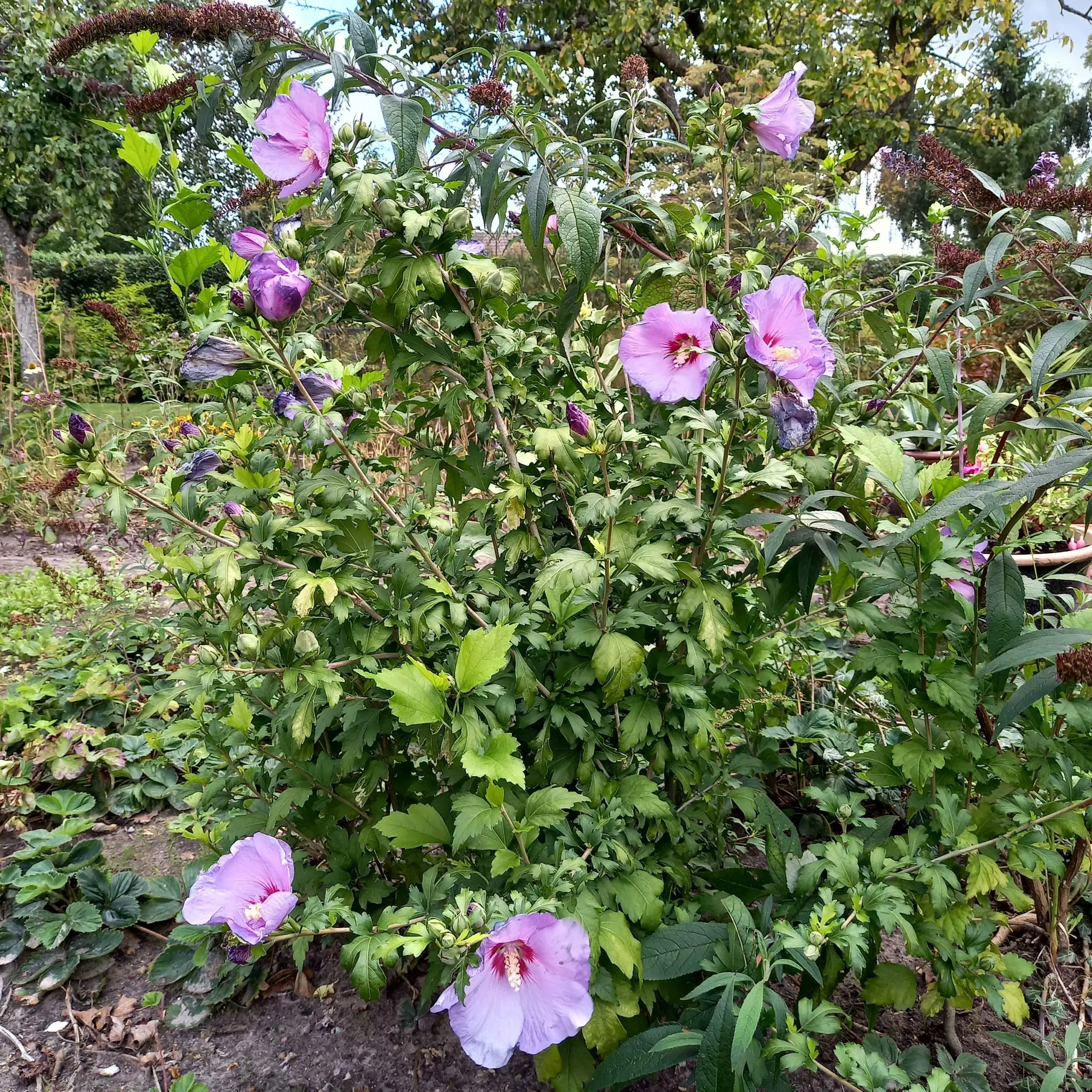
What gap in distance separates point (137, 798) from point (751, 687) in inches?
73.2

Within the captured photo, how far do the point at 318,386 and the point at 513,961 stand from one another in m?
0.93

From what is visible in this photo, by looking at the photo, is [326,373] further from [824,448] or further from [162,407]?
→ [162,407]

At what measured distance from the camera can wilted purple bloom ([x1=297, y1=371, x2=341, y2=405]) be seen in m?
1.26

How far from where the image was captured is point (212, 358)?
3.85ft

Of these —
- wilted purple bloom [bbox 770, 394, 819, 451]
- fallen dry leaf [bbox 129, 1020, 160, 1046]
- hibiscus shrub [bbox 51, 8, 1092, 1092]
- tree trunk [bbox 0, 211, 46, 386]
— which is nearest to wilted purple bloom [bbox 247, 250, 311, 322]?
hibiscus shrub [bbox 51, 8, 1092, 1092]

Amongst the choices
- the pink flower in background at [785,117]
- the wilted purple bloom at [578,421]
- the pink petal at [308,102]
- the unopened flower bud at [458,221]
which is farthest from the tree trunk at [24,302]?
→ the pink flower in background at [785,117]

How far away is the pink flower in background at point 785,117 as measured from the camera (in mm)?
1136

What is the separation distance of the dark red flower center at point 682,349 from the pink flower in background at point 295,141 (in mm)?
574

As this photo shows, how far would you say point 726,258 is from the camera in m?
1.15

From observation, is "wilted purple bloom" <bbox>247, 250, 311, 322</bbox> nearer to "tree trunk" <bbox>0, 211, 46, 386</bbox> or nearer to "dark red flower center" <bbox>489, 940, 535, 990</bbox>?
"dark red flower center" <bbox>489, 940, 535, 990</bbox>

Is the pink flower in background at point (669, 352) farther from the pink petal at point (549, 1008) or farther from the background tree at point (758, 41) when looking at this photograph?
the background tree at point (758, 41)

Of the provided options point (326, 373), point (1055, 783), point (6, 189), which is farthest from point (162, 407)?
point (6, 189)

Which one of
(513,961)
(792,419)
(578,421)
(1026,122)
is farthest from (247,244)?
(1026,122)

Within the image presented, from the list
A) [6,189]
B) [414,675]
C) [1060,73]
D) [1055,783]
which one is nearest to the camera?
[414,675]
